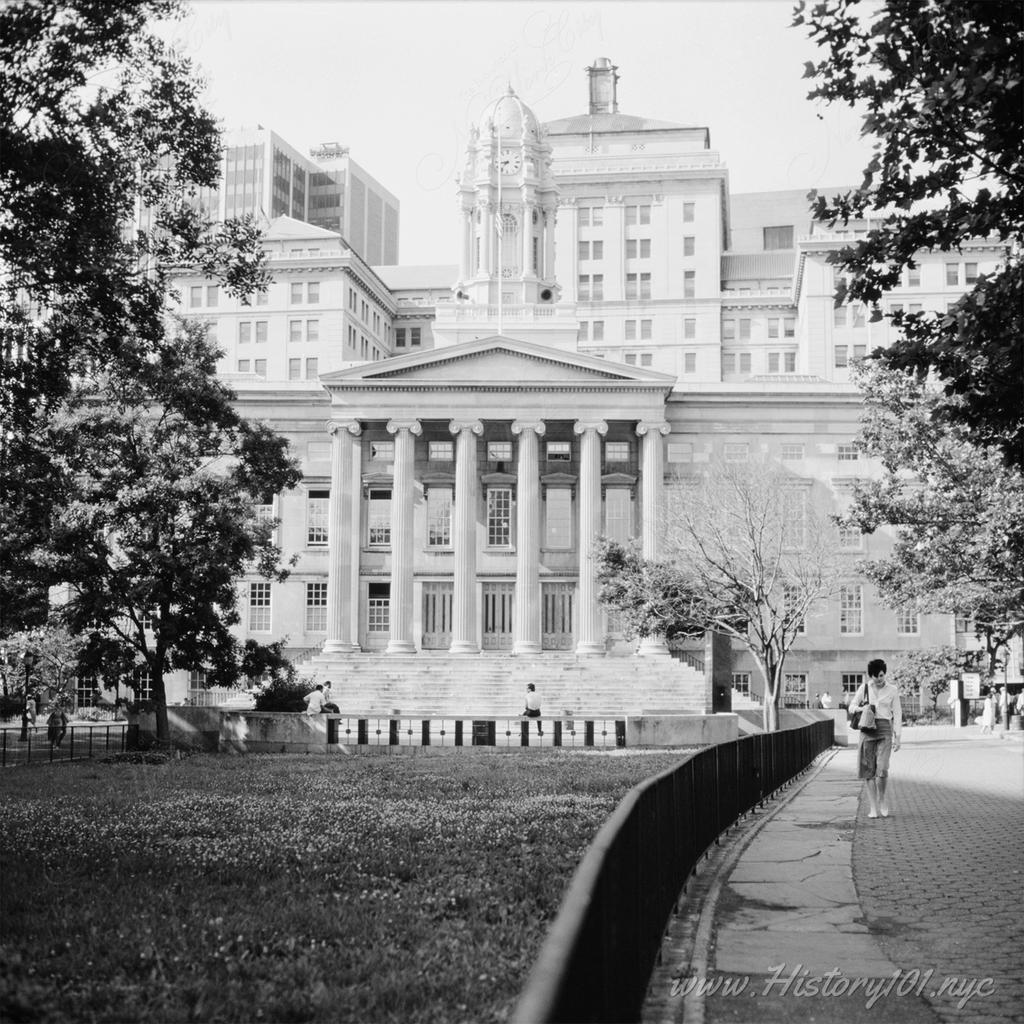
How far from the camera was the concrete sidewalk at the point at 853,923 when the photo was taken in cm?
844

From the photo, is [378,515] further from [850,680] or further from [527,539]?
[850,680]

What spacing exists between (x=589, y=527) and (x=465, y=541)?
6.55m

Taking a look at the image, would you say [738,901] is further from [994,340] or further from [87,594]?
[87,594]


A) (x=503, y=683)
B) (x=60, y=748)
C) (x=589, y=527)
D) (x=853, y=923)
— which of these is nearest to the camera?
(x=853, y=923)

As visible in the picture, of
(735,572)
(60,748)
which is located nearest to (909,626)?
(735,572)

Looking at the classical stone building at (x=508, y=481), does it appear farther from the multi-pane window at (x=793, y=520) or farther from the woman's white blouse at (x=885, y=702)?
the woman's white blouse at (x=885, y=702)

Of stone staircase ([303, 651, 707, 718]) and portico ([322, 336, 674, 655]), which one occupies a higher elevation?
portico ([322, 336, 674, 655])

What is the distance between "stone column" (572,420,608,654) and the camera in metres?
67.6

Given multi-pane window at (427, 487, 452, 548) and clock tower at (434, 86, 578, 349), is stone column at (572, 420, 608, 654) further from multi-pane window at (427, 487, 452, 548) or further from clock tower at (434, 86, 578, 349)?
clock tower at (434, 86, 578, 349)

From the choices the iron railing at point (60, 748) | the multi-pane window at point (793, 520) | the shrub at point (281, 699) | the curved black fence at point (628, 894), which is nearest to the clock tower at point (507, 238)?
the multi-pane window at point (793, 520)

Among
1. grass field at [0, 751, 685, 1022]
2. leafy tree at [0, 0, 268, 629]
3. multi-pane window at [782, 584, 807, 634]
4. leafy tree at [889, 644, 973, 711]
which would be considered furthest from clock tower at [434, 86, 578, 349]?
grass field at [0, 751, 685, 1022]

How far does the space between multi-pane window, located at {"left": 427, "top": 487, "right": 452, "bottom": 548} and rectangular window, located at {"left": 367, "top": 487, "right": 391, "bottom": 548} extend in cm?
229

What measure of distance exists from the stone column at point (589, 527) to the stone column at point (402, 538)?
8.95 meters

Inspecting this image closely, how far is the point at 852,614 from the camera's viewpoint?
74312mm
